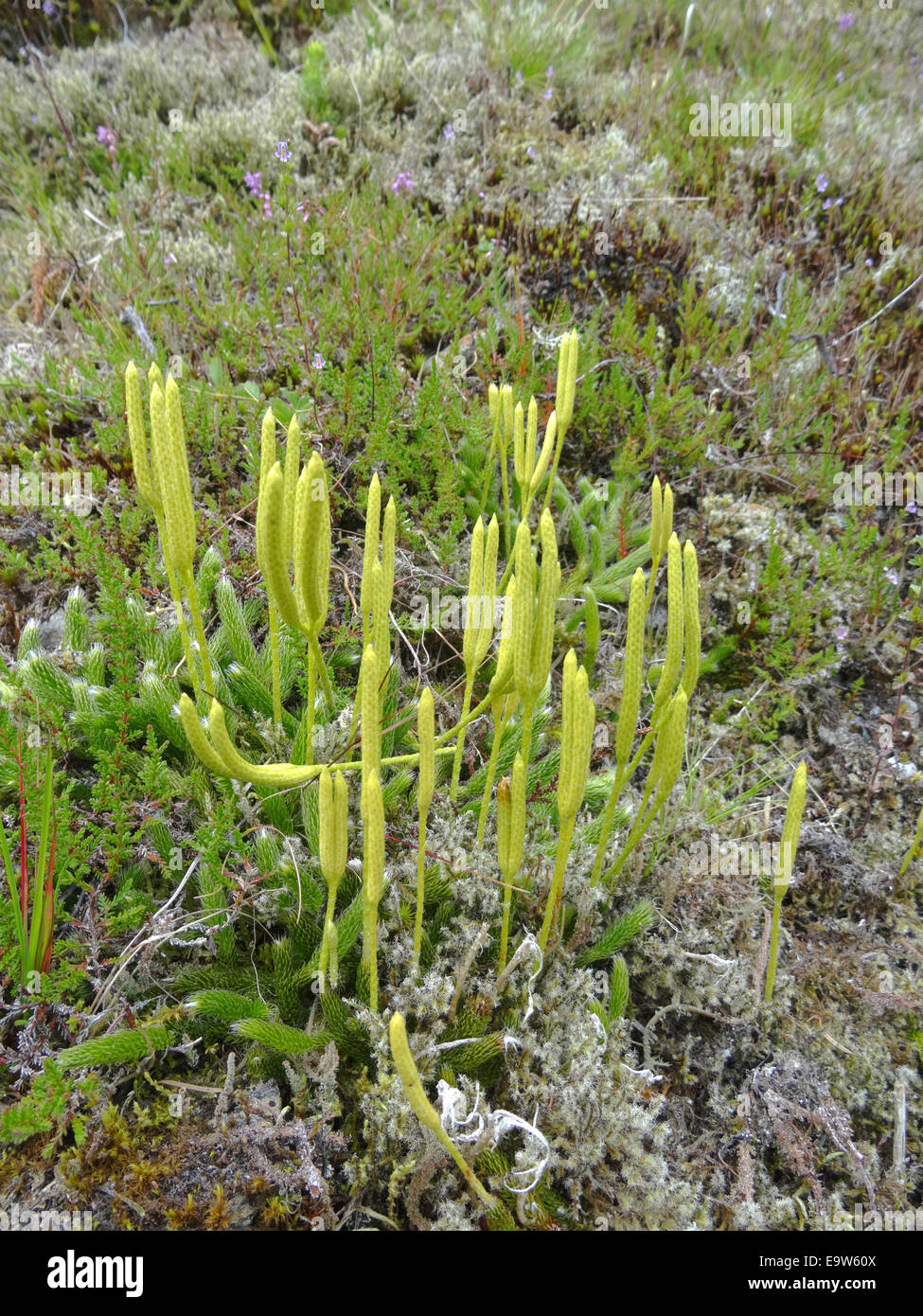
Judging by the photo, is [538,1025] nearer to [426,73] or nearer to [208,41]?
[426,73]

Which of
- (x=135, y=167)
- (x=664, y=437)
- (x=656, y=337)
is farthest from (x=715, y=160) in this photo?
(x=135, y=167)

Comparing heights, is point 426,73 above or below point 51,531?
above

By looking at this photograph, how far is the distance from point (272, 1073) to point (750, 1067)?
1234 millimetres

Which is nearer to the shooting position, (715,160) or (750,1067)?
(750,1067)

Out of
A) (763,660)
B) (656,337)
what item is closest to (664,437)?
(656,337)

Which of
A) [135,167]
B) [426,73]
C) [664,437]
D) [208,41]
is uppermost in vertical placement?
[208,41]

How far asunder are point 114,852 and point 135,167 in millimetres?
4741

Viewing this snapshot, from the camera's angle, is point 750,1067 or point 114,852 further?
point 750,1067

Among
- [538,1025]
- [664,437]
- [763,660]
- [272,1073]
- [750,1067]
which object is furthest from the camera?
[664,437]

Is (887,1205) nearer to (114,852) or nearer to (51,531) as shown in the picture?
(114,852)

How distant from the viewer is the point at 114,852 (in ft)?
6.23

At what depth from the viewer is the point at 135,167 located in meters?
4.86
